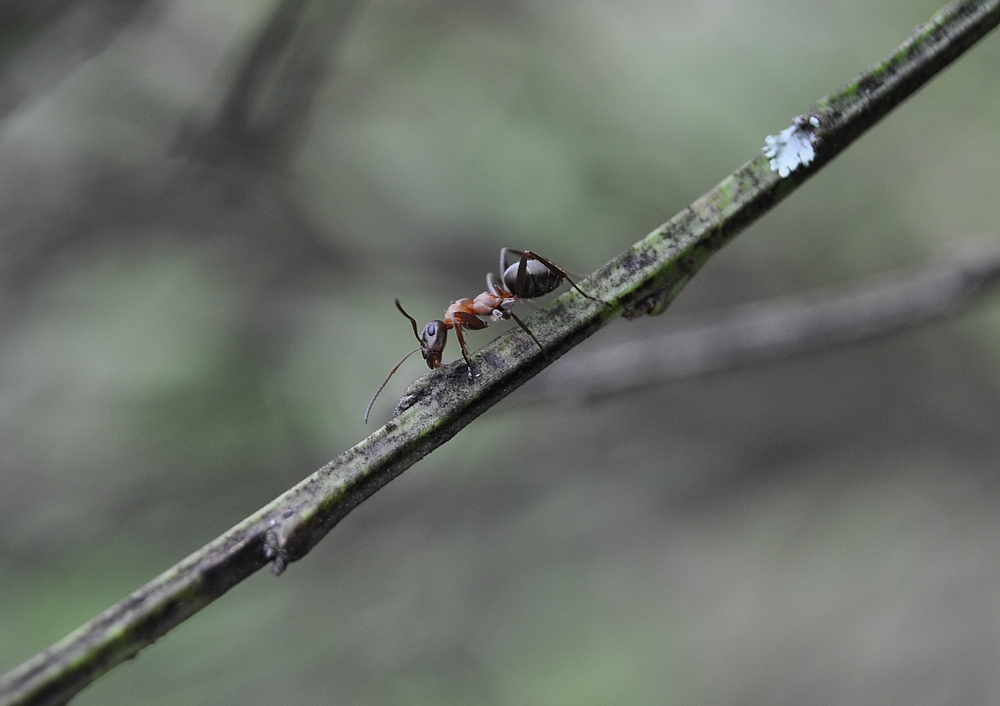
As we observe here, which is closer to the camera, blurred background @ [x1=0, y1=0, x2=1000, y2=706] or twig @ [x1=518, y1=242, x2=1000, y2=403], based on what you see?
twig @ [x1=518, y1=242, x2=1000, y2=403]

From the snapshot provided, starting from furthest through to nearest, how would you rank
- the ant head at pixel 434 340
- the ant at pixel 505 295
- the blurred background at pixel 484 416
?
the blurred background at pixel 484 416, the ant at pixel 505 295, the ant head at pixel 434 340

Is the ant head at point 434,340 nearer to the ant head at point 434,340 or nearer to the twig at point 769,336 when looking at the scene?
the ant head at point 434,340

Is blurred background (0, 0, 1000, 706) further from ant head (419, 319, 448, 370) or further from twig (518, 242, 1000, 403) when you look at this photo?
ant head (419, 319, 448, 370)

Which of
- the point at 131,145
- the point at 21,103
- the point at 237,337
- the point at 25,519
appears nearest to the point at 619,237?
the point at 237,337

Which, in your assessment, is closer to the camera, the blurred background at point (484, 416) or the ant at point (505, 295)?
the ant at point (505, 295)

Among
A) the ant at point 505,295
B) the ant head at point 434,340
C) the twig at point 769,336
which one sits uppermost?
the ant at point 505,295

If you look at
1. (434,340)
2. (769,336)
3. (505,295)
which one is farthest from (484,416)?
(434,340)

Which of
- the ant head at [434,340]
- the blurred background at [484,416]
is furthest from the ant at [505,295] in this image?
the blurred background at [484,416]

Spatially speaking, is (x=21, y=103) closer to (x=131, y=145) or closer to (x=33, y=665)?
(x=131, y=145)

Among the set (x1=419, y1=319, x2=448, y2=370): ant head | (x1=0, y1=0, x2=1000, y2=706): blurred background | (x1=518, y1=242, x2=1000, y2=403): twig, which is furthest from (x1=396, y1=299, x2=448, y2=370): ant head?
(x1=0, y1=0, x2=1000, y2=706): blurred background
